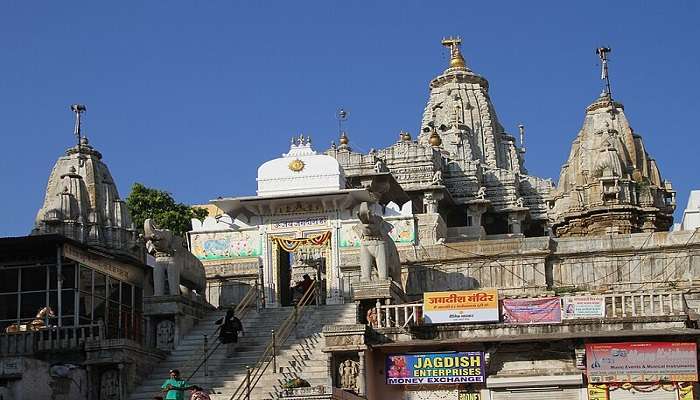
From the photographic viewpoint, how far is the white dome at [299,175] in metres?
42.7

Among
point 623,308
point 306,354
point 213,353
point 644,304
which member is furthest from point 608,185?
point 213,353

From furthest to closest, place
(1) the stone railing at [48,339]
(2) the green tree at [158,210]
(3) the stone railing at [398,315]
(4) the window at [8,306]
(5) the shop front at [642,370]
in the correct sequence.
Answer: (2) the green tree at [158,210] < (4) the window at [8,306] < (3) the stone railing at [398,315] < (1) the stone railing at [48,339] < (5) the shop front at [642,370]

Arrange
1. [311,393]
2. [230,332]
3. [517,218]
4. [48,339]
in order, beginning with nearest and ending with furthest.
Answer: [311,393]
[48,339]
[230,332]
[517,218]

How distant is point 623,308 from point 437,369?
4.81m

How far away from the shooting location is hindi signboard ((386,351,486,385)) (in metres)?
31.5

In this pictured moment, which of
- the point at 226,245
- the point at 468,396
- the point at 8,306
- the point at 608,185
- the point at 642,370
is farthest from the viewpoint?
the point at 608,185

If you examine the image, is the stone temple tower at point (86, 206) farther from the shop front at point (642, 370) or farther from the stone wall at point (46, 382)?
the shop front at point (642, 370)

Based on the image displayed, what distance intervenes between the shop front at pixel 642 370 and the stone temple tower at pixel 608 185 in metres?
17.6

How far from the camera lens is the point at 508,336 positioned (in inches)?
1239

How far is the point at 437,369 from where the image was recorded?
1246 inches

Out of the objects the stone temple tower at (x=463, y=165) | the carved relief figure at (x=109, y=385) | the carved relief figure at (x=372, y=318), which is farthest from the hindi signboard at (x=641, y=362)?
the stone temple tower at (x=463, y=165)

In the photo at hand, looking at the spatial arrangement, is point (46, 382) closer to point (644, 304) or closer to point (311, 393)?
point (311, 393)

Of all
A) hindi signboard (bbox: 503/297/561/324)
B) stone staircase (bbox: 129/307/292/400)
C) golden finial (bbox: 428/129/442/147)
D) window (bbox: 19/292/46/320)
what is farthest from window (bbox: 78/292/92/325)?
golden finial (bbox: 428/129/442/147)

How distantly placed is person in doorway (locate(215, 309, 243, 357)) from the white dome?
8.94 metres
